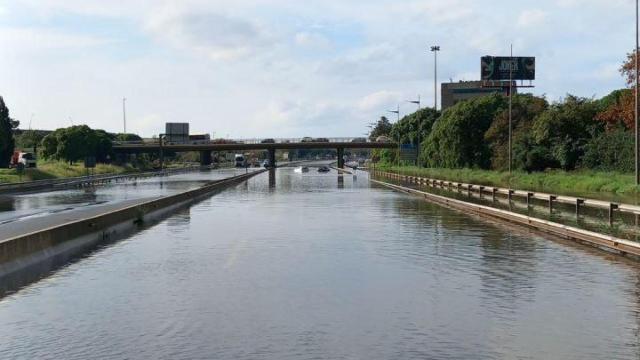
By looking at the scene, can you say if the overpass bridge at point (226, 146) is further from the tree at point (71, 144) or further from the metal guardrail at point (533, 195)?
the metal guardrail at point (533, 195)

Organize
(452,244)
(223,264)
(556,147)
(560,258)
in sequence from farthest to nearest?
(556,147), (452,244), (560,258), (223,264)

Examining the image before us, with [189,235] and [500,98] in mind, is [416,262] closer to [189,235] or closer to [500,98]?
[189,235]

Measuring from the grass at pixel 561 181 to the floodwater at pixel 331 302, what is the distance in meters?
29.8

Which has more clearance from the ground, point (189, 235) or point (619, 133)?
point (619, 133)

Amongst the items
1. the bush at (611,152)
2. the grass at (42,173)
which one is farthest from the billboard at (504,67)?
the grass at (42,173)

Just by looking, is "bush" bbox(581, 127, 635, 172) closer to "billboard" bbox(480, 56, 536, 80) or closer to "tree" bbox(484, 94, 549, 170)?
"tree" bbox(484, 94, 549, 170)

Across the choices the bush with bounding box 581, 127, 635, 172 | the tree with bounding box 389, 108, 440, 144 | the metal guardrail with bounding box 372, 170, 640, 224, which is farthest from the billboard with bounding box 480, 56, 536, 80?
the bush with bounding box 581, 127, 635, 172

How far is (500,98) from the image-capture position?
94562 millimetres

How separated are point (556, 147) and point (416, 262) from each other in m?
56.0

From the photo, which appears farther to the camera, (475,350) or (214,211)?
(214,211)

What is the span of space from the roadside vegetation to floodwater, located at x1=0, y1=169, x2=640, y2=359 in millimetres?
30145

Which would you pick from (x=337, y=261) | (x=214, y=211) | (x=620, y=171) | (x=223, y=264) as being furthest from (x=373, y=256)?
(x=620, y=171)

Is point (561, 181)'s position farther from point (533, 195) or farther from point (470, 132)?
point (470, 132)

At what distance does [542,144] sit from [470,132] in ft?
60.4
